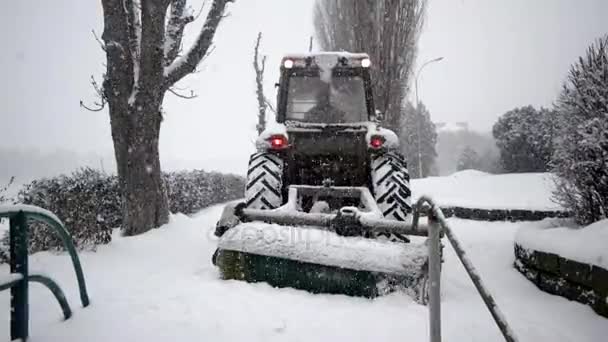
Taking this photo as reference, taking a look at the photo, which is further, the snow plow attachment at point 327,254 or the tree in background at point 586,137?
the tree in background at point 586,137

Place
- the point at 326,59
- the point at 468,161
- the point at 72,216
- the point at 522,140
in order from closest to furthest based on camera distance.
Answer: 1. the point at 326,59
2. the point at 72,216
3. the point at 522,140
4. the point at 468,161

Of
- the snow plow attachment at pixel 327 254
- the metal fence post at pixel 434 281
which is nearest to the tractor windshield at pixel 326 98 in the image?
the snow plow attachment at pixel 327 254

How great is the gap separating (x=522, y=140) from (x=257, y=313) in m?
21.7

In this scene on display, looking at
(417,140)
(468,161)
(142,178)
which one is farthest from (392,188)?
(468,161)

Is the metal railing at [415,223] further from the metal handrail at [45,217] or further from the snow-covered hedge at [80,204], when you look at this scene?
the snow-covered hedge at [80,204]

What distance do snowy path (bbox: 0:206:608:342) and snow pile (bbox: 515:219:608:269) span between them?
41 centimetres

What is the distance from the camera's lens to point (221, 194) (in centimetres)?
1526

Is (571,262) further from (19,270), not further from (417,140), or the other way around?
(417,140)

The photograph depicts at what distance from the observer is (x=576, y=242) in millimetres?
3027

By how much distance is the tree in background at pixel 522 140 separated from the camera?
1895 centimetres

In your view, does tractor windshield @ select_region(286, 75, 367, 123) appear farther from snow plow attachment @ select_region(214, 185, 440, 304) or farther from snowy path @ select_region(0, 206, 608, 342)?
snowy path @ select_region(0, 206, 608, 342)

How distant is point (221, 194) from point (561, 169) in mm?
12994

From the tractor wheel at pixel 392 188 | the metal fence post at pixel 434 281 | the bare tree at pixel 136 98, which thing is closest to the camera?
the metal fence post at pixel 434 281

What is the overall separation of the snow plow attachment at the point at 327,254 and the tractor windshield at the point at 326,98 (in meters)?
1.70
